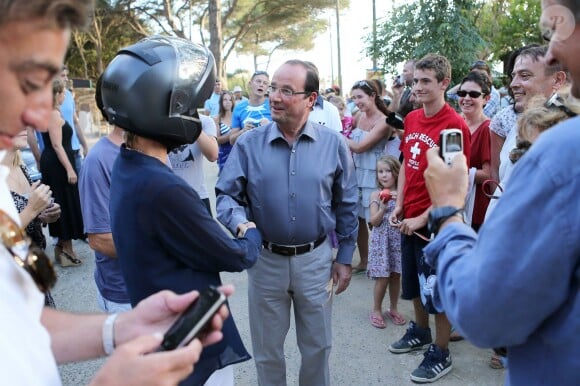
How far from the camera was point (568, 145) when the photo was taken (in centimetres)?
100

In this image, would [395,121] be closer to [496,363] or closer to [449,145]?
[496,363]

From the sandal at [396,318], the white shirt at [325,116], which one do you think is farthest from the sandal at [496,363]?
the white shirt at [325,116]

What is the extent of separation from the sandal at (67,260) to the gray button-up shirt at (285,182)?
3.76m

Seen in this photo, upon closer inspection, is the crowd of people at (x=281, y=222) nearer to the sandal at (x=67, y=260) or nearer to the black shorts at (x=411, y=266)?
the black shorts at (x=411, y=266)

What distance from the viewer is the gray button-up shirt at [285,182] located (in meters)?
2.78

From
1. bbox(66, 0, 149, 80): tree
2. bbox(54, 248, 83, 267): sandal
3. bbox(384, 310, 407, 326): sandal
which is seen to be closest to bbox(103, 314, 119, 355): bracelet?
bbox(384, 310, 407, 326): sandal

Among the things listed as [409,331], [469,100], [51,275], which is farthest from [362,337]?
[51,275]

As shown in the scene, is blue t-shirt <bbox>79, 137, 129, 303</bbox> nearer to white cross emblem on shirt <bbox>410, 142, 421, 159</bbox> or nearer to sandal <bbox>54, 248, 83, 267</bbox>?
white cross emblem on shirt <bbox>410, 142, 421, 159</bbox>

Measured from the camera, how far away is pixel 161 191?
1668mm

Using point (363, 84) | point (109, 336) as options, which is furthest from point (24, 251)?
point (363, 84)

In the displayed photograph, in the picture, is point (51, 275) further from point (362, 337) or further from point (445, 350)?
point (362, 337)

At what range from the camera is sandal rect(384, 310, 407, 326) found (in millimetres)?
4180

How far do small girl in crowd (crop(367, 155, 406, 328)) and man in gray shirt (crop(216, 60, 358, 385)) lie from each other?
49.3 inches

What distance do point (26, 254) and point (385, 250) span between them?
3.53 meters
